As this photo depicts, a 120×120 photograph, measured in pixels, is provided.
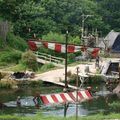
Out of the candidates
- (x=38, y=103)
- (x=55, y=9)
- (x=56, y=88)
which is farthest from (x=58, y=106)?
(x=55, y=9)

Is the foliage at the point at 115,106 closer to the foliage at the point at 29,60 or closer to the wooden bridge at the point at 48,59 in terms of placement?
the foliage at the point at 29,60

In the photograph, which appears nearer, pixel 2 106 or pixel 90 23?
pixel 2 106

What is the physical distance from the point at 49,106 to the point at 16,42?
30418 mm

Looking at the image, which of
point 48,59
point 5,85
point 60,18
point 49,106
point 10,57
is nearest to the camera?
point 49,106

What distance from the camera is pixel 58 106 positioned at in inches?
1521

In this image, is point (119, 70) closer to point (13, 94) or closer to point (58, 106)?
point (13, 94)

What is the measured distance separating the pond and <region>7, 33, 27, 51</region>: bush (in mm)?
16576

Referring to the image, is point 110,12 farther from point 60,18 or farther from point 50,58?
point 50,58

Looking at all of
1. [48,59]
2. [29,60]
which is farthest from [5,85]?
[48,59]

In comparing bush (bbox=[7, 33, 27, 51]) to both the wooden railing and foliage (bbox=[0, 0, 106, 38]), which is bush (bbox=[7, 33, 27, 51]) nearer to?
the wooden railing

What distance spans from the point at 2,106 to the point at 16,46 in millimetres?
29690

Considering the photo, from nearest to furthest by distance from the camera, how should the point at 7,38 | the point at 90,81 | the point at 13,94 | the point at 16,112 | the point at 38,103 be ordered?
the point at 16,112 → the point at 38,103 → the point at 13,94 → the point at 90,81 → the point at 7,38

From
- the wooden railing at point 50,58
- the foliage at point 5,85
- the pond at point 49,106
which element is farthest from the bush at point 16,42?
the foliage at point 5,85

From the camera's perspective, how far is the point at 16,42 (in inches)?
2694
